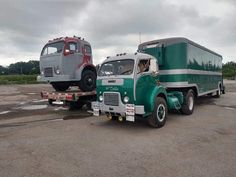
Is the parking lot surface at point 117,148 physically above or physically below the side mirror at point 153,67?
below

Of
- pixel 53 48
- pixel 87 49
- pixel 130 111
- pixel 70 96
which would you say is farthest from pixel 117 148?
pixel 87 49

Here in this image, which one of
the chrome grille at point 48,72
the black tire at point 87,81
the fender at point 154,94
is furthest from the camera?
the black tire at point 87,81

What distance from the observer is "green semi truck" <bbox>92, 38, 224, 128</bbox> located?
298 inches

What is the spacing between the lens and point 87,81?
36.5 feet

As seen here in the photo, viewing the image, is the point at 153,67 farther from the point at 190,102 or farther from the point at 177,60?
the point at 190,102

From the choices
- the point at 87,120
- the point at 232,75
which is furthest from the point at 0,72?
the point at 87,120

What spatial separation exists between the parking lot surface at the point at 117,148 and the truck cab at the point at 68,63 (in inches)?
84.7

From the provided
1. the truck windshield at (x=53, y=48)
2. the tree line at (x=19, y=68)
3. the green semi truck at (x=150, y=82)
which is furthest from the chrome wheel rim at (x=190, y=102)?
the tree line at (x=19, y=68)

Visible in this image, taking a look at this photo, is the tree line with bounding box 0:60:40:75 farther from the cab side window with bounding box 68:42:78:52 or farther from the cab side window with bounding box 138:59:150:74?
the cab side window with bounding box 138:59:150:74

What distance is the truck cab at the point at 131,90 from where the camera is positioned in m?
7.46

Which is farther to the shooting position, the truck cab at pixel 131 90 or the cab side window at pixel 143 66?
the cab side window at pixel 143 66

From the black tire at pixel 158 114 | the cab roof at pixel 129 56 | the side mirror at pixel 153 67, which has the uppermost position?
the cab roof at pixel 129 56

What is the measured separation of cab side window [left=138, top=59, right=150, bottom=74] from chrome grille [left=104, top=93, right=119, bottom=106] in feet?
3.62

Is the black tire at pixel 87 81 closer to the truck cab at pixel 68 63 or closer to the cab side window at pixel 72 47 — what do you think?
the truck cab at pixel 68 63
